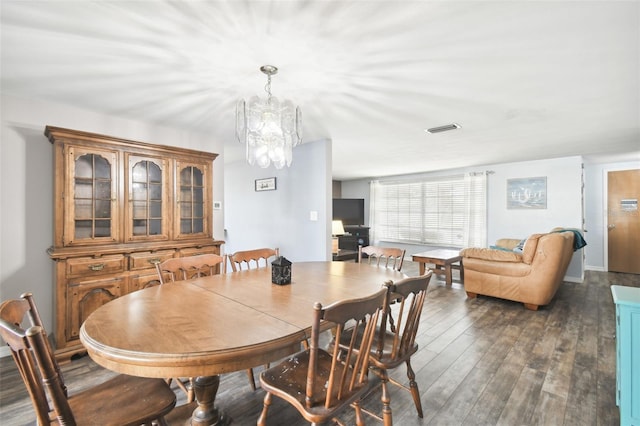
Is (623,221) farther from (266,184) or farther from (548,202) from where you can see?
(266,184)

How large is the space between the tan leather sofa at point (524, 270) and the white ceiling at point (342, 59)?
4.82ft

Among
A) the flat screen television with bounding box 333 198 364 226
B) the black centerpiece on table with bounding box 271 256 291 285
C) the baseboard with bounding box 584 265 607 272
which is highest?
the flat screen television with bounding box 333 198 364 226

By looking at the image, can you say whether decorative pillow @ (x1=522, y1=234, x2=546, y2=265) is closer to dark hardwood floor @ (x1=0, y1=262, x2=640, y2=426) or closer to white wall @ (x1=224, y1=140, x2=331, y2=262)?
dark hardwood floor @ (x1=0, y1=262, x2=640, y2=426)

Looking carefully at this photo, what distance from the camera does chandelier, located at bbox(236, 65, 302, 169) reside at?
217cm

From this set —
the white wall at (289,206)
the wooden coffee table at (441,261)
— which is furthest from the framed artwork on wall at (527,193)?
the white wall at (289,206)

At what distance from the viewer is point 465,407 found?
1.85 m

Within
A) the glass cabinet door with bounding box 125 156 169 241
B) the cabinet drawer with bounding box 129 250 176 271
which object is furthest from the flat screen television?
the cabinet drawer with bounding box 129 250 176 271

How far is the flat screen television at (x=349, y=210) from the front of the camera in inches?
310

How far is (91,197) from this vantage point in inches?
104

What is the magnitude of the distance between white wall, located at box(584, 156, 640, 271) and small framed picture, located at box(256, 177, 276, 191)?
6.38 metres

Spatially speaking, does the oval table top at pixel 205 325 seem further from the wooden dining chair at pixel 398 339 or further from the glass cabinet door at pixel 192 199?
the glass cabinet door at pixel 192 199

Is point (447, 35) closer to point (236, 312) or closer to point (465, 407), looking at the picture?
point (236, 312)

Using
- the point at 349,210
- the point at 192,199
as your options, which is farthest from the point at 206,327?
the point at 349,210

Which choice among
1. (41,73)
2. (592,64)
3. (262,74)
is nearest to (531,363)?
(592,64)
